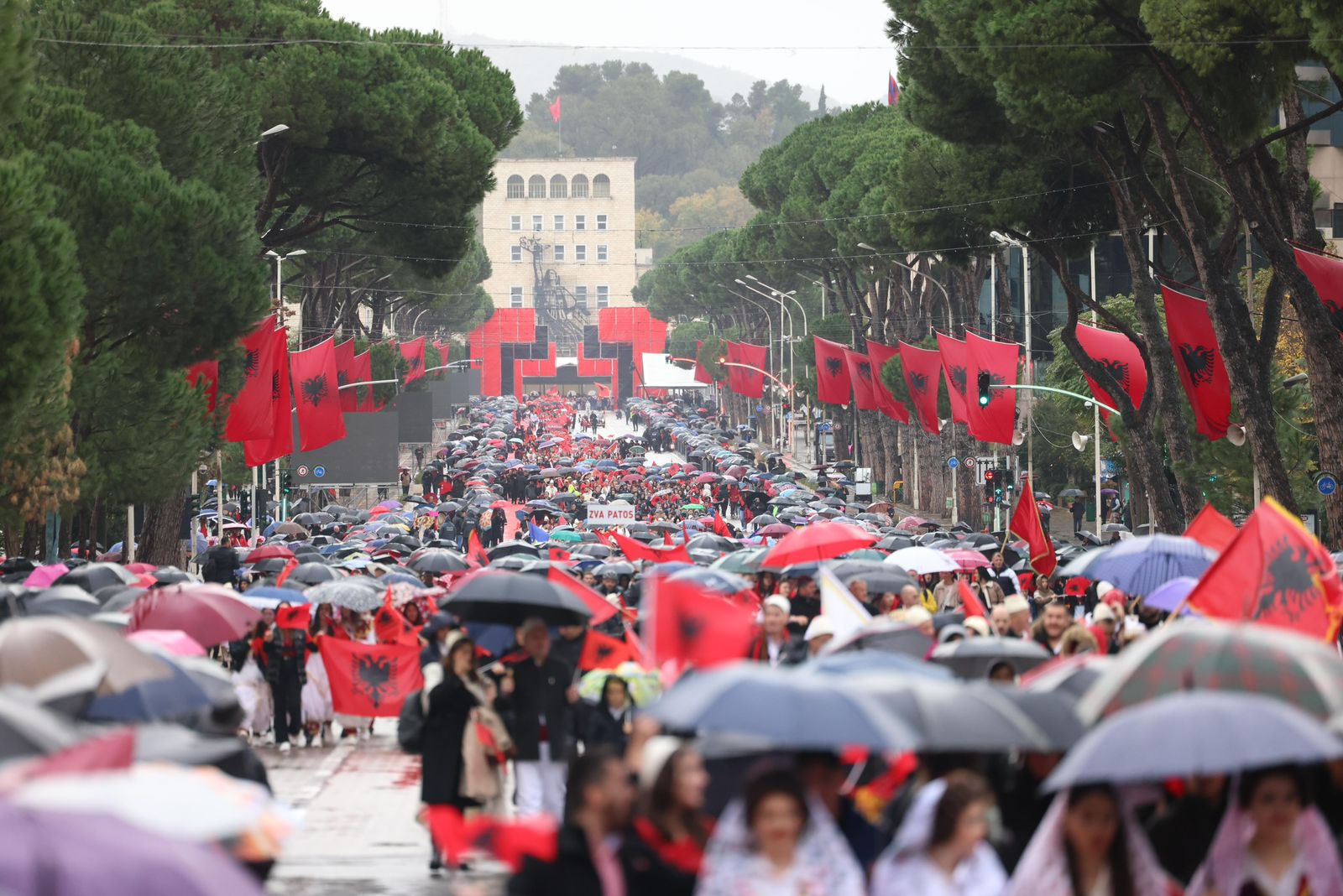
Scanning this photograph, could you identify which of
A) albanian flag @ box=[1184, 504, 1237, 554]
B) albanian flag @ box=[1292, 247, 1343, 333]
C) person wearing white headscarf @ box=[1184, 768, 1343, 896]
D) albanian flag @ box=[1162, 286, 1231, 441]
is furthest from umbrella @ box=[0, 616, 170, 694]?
albanian flag @ box=[1162, 286, 1231, 441]

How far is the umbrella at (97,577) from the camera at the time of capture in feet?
59.9

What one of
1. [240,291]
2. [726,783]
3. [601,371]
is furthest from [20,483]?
[601,371]

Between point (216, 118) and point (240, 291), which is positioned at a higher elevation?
point (216, 118)

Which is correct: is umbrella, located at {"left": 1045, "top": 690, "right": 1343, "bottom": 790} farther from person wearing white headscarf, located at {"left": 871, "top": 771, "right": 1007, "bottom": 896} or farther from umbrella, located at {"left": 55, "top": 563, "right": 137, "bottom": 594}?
umbrella, located at {"left": 55, "top": 563, "right": 137, "bottom": 594}

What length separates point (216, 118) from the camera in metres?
31.8

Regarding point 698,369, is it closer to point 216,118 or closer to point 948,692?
point 216,118

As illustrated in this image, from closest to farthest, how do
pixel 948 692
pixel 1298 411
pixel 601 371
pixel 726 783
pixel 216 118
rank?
pixel 948 692 < pixel 726 783 < pixel 216 118 < pixel 1298 411 < pixel 601 371

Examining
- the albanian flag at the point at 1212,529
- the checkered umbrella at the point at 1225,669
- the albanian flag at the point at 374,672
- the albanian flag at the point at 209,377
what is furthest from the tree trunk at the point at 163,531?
the checkered umbrella at the point at 1225,669

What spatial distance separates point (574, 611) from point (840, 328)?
59.1 metres

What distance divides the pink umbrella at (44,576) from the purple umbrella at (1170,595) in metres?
9.02

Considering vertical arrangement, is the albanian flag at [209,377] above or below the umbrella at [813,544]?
above

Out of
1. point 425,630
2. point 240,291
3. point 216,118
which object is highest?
point 216,118

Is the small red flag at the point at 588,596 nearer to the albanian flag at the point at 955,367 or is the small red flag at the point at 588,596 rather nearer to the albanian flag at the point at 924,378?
the albanian flag at the point at 955,367

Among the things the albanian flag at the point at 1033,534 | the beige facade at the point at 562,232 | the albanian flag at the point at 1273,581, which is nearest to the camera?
the albanian flag at the point at 1273,581
